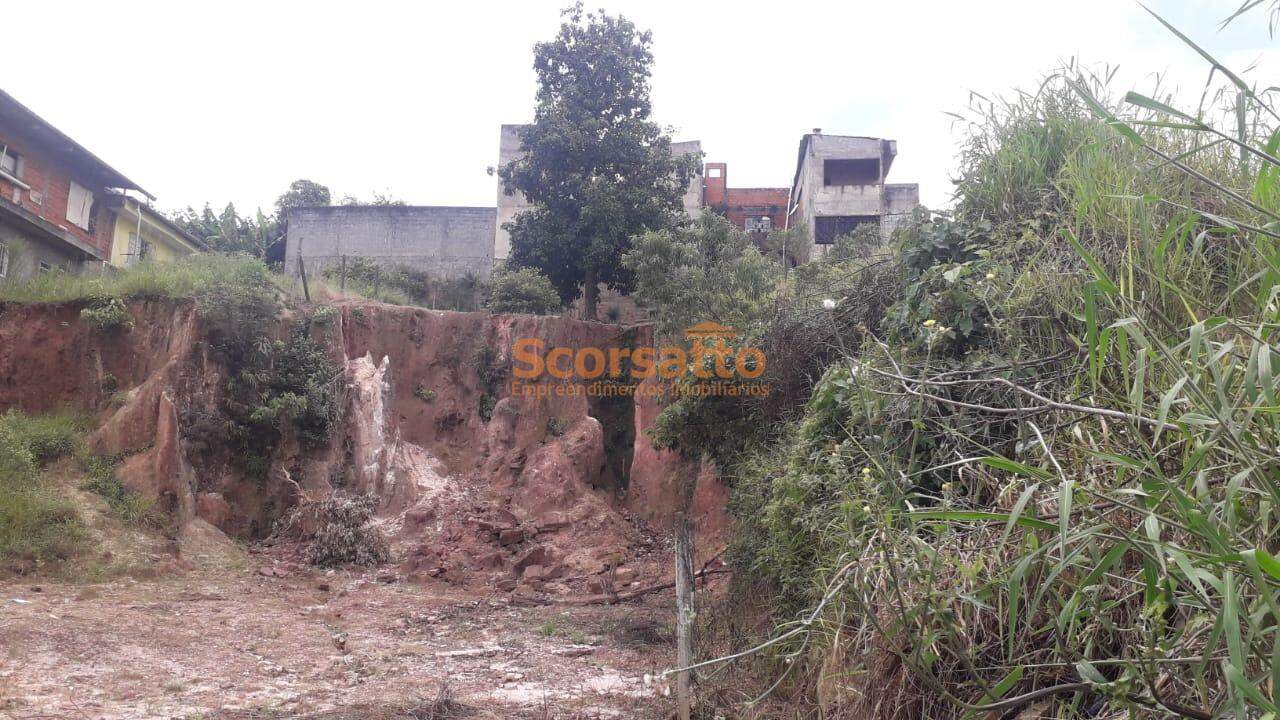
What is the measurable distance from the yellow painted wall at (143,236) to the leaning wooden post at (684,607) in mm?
16180

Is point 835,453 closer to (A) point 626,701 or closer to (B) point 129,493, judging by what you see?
(A) point 626,701

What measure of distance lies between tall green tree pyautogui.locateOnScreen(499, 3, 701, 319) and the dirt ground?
851cm

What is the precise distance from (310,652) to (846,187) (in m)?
18.6

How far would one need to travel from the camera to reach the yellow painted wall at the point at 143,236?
1859 centimetres

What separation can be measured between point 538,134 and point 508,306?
384 centimetres

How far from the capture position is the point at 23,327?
12.7 meters

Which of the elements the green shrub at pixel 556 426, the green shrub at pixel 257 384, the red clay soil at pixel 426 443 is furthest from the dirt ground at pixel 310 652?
the green shrub at pixel 556 426

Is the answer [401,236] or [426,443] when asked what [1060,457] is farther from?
[401,236]

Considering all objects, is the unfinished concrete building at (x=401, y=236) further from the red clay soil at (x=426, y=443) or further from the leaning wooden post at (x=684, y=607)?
the leaning wooden post at (x=684, y=607)

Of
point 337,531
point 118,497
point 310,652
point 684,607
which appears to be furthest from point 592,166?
point 684,607

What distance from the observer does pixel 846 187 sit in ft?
72.8

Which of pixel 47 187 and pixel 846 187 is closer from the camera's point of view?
pixel 47 187

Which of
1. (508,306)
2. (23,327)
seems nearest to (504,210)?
(508,306)

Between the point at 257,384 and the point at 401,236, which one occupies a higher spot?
the point at 401,236
